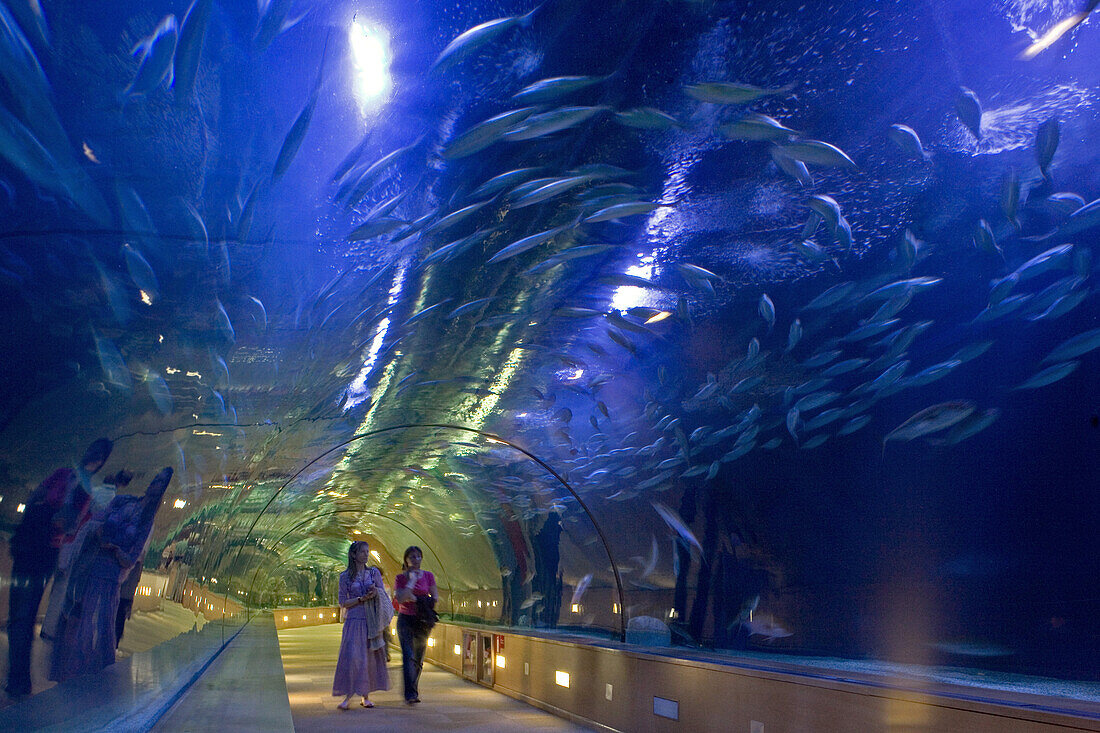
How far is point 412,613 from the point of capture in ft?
32.6

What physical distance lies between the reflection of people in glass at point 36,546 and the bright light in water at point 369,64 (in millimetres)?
2487

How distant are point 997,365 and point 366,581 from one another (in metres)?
6.88

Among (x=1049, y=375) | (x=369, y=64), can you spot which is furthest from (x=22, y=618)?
(x=1049, y=375)

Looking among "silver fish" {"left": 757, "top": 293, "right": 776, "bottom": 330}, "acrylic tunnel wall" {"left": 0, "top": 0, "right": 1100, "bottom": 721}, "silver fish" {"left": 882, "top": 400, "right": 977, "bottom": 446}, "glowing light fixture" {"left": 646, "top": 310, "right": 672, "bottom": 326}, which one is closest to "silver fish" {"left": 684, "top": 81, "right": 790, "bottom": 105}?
"acrylic tunnel wall" {"left": 0, "top": 0, "right": 1100, "bottom": 721}

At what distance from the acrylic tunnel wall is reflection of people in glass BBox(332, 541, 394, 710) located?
186cm

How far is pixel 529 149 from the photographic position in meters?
5.34

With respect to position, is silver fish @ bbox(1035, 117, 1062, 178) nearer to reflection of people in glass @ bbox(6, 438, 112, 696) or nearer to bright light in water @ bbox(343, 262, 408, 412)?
bright light in water @ bbox(343, 262, 408, 412)

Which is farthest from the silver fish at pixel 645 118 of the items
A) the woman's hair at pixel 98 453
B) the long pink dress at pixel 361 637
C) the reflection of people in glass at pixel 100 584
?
the long pink dress at pixel 361 637

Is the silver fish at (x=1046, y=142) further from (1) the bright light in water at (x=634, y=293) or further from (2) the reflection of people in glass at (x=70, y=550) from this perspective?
(2) the reflection of people in glass at (x=70, y=550)

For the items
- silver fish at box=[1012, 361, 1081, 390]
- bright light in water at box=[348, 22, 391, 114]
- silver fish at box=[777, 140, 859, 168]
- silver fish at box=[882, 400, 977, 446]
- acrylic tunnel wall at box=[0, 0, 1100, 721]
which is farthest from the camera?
silver fish at box=[882, 400, 977, 446]

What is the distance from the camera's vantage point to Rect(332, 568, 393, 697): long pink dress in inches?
355

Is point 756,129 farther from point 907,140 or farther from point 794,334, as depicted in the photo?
point 794,334

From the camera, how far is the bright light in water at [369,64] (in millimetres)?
3885

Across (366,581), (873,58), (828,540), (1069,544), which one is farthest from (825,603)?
(873,58)
